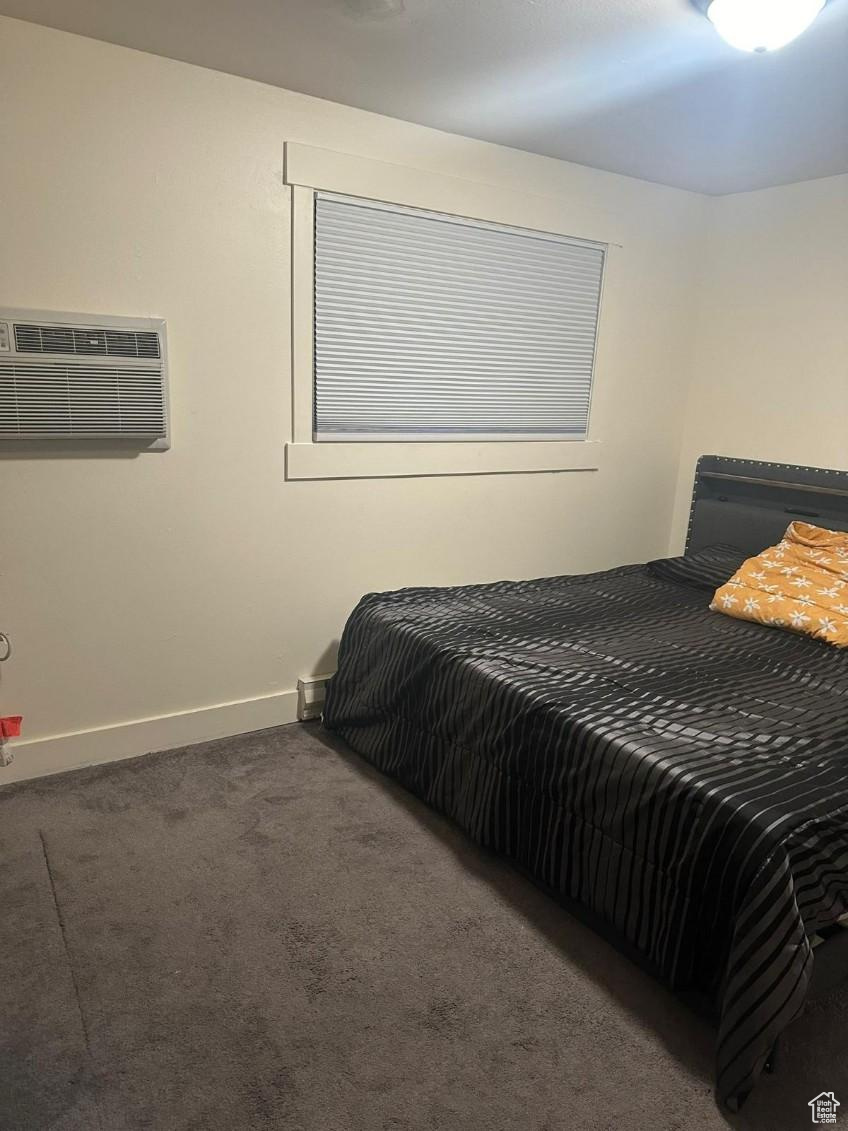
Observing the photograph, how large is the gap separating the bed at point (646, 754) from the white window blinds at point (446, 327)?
718mm

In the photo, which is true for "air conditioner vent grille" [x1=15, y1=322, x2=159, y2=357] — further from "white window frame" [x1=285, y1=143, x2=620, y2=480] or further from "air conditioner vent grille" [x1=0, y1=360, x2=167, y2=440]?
"white window frame" [x1=285, y1=143, x2=620, y2=480]

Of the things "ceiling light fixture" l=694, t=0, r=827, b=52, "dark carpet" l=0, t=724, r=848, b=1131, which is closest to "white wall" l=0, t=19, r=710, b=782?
"dark carpet" l=0, t=724, r=848, b=1131

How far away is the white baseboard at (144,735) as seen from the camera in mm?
2521

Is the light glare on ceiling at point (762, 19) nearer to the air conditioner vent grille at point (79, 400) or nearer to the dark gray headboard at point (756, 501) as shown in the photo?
the air conditioner vent grille at point (79, 400)

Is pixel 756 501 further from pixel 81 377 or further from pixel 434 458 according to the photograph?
pixel 81 377

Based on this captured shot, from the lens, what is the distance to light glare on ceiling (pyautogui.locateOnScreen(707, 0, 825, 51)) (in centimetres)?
174

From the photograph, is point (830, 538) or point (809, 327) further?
point (809, 327)

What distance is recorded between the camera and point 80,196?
2287 millimetres

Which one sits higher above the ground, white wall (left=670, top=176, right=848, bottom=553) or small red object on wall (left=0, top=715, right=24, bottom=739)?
white wall (left=670, top=176, right=848, bottom=553)

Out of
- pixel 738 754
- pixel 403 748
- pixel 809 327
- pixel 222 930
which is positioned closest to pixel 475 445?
pixel 403 748

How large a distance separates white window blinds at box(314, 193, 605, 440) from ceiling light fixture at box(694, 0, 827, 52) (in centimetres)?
130

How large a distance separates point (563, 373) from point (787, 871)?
2.46 metres

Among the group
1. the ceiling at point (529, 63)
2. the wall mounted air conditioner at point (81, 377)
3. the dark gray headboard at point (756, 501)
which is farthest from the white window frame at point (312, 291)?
the dark gray headboard at point (756, 501)

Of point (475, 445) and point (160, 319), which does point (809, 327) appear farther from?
point (160, 319)
